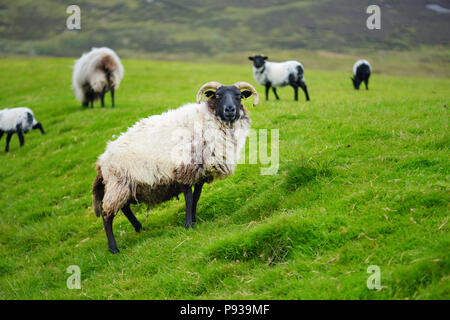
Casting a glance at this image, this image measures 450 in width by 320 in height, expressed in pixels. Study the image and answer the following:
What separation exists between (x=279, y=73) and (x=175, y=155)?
13715mm

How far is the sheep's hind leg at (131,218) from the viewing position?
342 inches

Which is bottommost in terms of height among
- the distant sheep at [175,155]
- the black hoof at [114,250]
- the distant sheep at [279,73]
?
the black hoof at [114,250]

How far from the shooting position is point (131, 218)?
8.78m

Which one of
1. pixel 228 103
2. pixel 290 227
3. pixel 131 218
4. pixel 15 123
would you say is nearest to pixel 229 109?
pixel 228 103

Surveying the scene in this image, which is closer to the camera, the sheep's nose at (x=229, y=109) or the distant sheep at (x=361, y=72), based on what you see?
the sheep's nose at (x=229, y=109)

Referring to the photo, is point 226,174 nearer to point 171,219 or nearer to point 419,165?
point 171,219

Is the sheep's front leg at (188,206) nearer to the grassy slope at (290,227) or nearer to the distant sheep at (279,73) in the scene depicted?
the grassy slope at (290,227)

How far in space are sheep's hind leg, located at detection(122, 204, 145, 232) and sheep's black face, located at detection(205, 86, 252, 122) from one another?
2.98m

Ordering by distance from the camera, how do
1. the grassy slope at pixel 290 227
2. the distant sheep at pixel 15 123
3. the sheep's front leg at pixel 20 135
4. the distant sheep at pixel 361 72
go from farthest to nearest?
1. the distant sheep at pixel 361 72
2. the distant sheep at pixel 15 123
3. the sheep's front leg at pixel 20 135
4. the grassy slope at pixel 290 227

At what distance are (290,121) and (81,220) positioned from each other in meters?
7.15

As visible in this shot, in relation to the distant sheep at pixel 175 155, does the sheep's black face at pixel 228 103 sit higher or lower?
higher

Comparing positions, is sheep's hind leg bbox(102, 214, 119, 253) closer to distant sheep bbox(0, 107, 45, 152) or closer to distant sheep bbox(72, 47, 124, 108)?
distant sheep bbox(0, 107, 45, 152)

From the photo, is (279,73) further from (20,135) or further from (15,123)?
(15,123)

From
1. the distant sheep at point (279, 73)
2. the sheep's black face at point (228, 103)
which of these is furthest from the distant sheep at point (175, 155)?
the distant sheep at point (279, 73)
